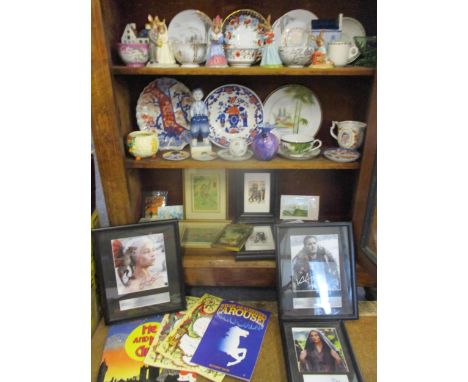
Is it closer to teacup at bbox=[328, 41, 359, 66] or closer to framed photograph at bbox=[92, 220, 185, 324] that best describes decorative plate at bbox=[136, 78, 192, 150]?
framed photograph at bbox=[92, 220, 185, 324]

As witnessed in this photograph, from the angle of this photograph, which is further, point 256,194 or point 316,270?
point 256,194

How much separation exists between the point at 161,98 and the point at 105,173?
350mm

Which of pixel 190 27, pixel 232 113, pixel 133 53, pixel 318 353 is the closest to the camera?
pixel 318 353

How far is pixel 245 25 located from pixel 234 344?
1027mm

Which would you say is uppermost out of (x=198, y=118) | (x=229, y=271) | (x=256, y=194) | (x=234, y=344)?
(x=198, y=118)

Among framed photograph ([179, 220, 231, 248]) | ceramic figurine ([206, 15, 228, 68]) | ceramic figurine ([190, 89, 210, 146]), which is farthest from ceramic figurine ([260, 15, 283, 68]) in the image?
framed photograph ([179, 220, 231, 248])

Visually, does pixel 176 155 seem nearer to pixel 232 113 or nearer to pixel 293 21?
pixel 232 113

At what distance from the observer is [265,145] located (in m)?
1.25

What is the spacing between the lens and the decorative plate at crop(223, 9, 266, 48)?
1288 mm

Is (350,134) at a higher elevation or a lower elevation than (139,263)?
higher

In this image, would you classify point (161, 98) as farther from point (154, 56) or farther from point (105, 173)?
point (105, 173)

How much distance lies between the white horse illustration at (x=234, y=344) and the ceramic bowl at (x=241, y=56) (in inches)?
33.0

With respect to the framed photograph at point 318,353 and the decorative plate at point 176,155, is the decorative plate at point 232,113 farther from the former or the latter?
the framed photograph at point 318,353

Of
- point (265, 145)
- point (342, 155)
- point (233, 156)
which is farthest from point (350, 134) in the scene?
point (233, 156)
